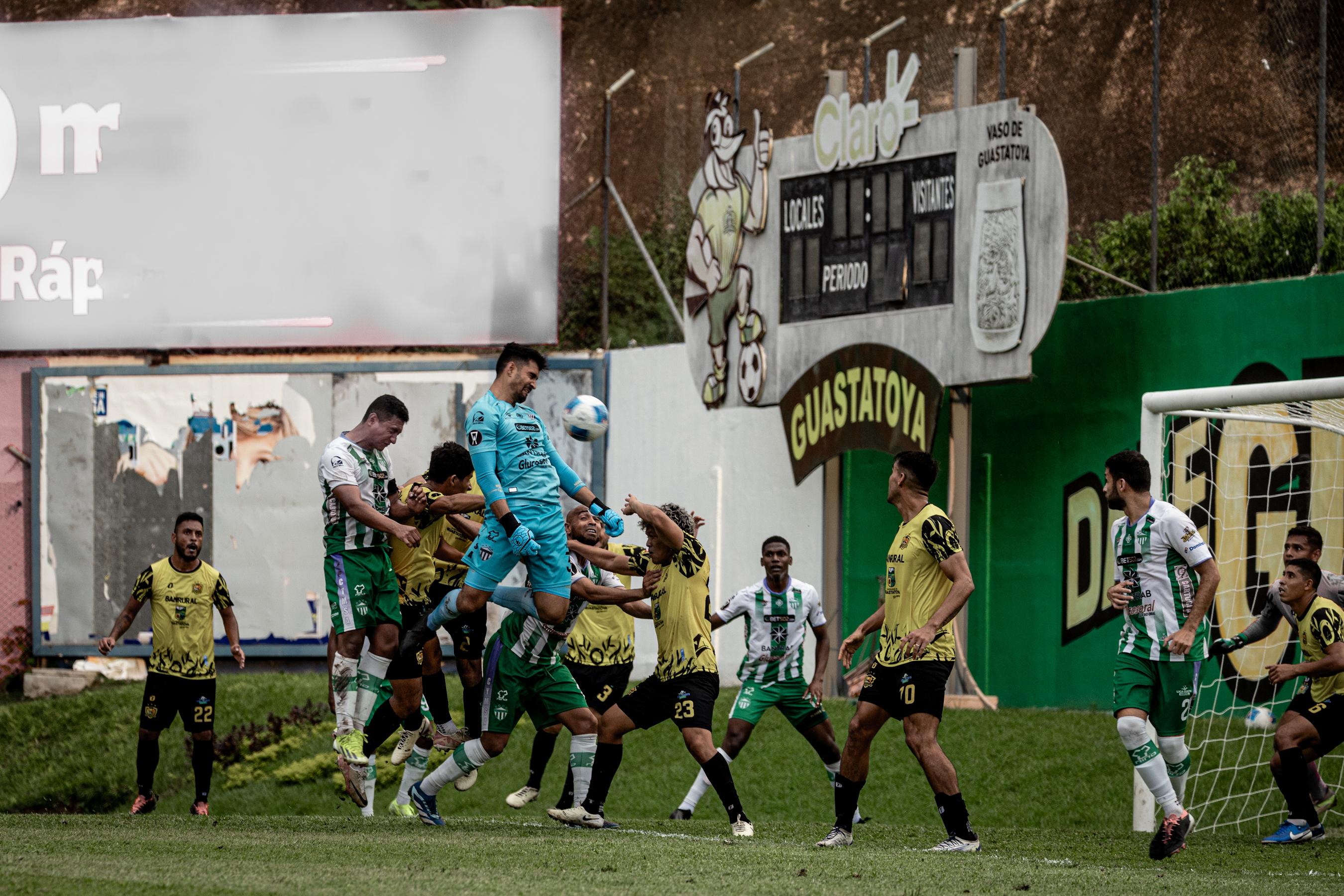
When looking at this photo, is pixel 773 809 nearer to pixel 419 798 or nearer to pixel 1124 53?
pixel 419 798

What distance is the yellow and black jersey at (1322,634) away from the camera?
1092cm

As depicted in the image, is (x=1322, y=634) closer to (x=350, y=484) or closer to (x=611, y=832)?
(x=611, y=832)

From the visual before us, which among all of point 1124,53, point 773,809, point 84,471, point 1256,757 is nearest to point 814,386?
point 773,809

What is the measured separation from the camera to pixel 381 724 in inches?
456

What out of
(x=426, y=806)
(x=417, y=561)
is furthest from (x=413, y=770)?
(x=417, y=561)

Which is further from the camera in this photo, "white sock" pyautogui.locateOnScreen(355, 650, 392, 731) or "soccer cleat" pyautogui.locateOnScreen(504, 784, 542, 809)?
"soccer cleat" pyautogui.locateOnScreen(504, 784, 542, 809)

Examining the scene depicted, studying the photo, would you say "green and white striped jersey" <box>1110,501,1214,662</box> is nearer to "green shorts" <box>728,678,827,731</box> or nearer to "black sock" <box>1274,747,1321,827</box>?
"black sock" <box>1274,747,1321,827</box>

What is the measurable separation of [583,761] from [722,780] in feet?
3.61

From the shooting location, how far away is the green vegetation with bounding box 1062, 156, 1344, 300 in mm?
19062

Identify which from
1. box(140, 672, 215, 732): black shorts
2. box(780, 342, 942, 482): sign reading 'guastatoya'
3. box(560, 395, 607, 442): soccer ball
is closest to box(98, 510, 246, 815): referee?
box(140, 672, 215, 732): black shorts

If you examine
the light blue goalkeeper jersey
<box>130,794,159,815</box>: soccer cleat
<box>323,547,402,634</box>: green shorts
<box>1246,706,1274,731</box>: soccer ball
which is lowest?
<box>130,794,159,815</box>: soccer cleat

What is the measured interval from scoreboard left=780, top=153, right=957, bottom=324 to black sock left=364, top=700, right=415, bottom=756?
776 centimetres

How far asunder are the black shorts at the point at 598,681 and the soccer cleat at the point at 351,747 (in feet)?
8.25

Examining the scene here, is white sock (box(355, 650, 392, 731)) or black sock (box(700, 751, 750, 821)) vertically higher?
white sock (box(355, 650, 392, 731))
